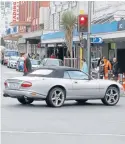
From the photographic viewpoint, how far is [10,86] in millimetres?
15773

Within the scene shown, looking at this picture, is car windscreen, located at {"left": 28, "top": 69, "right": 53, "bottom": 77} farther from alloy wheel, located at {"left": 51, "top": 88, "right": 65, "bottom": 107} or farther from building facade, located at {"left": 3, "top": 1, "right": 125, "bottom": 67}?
building facade, located at {"left": 3, "top": 1, "right": 125, "bottom": 67}

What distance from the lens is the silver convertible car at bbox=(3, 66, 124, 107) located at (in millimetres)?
15380

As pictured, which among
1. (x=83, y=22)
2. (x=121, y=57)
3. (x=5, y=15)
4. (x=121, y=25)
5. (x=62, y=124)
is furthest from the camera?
(x=5, y=15)

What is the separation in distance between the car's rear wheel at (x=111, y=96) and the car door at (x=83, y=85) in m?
0.52

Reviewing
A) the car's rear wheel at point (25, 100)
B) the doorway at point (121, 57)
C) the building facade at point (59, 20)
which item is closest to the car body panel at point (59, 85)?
the car's rear wheel at point (25, 100)

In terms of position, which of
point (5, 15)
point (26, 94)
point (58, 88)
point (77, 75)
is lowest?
point (26, 94)

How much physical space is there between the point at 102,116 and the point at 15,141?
5214 mm

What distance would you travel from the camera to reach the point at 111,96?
17.1m

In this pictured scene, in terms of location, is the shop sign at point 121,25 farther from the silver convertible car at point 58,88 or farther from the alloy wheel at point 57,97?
the alloy wheel at point 57,97

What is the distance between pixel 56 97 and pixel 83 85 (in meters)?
1.19

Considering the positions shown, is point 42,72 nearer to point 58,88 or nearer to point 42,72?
point 42,72

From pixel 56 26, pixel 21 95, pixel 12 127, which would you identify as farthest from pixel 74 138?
pixel 56 26

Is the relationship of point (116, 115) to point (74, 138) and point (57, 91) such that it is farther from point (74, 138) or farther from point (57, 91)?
point (74, 138)

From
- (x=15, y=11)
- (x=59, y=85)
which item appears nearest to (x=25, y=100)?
(x=59, y=85)
